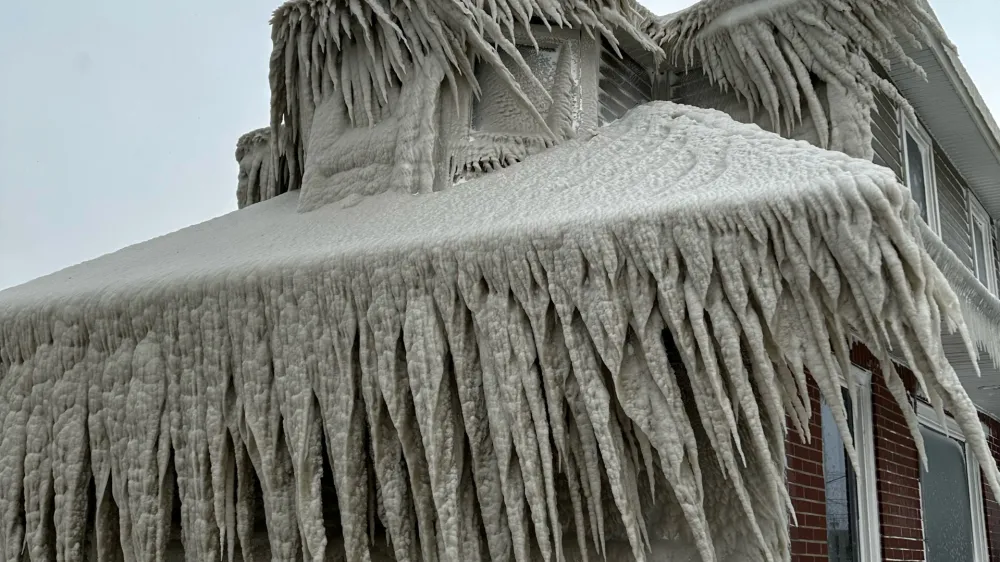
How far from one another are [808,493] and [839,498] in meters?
0.87

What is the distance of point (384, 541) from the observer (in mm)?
3158

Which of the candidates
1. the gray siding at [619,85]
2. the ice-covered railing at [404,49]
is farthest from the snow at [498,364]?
the gray siding at [619,85]

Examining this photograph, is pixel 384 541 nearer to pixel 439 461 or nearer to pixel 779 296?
pixel 439 461

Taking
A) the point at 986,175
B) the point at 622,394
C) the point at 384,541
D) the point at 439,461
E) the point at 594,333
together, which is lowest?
the point at 384,541

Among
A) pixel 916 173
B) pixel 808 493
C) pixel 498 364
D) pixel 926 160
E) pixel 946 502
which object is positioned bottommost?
pixel 946 502

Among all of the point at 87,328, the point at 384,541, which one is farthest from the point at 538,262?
the point at 87,328

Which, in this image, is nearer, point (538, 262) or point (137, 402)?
point (538, 262)

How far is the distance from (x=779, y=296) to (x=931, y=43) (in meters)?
4.22

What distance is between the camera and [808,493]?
4340 millimetres

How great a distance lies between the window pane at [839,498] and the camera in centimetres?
493

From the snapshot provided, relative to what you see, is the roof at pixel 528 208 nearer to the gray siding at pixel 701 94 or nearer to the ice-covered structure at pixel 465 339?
the ice-covered structure at pixel 465 339

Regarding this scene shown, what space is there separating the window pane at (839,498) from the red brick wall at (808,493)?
389 mm

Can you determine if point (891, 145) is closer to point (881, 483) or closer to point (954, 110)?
point (954, 110)

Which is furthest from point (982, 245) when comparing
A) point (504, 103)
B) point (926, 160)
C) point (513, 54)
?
point (513, 54)
